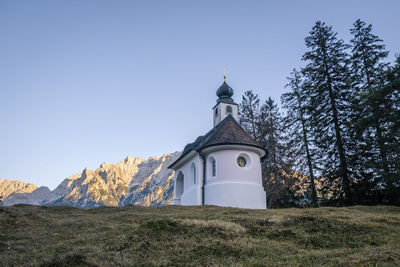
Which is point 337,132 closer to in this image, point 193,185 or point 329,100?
point 329,100

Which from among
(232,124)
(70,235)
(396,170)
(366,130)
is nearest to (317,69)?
(366,130)

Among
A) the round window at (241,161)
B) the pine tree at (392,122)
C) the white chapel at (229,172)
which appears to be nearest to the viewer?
the pine tree at (392,122)

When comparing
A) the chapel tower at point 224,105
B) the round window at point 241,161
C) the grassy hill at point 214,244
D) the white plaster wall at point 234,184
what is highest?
the chapel tower at point 224,105

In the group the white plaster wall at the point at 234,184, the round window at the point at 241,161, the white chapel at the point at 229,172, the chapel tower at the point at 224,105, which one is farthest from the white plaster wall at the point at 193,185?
the chapel tower at the point at 224,105

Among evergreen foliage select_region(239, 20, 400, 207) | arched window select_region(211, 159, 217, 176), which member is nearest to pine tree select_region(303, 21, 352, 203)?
evergreen foliage select_region(239, 20, 400, 207)

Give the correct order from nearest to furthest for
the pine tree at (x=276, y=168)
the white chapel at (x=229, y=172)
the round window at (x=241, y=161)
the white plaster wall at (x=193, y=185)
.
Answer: the white chapel at (x=229, y=172) < the round window at (x=241, y=161) < the white plaster wall at (x=193, y=185) < the pine tree at (x=276, y=168)

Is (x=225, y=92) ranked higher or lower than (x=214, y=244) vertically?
higher

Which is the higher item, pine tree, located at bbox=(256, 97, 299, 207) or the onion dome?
the onion dome

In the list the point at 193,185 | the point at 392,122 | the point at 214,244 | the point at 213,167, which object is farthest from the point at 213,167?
the point at 214,244

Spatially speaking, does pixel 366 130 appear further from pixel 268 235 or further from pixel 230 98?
pixel 268 235

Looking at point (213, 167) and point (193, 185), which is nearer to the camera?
point (213, 167)

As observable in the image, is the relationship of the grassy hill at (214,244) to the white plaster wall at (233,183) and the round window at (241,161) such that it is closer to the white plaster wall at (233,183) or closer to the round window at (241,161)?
the white plaster wall at (233,183)

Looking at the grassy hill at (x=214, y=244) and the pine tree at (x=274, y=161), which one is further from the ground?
the pine tree at (x=274, y=161)

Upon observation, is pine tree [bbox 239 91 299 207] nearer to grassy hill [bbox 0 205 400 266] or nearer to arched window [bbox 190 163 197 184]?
arched window [bbox 190 163 197 184]
